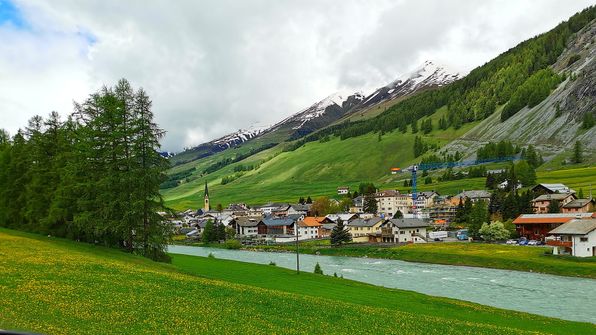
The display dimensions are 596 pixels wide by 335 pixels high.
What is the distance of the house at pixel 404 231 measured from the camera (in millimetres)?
129625

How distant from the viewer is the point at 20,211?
57625mm

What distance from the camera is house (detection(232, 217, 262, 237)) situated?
186500mm

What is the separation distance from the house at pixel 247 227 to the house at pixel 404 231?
2496 inches

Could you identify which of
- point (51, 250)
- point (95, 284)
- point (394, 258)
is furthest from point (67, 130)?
point (394, 258)

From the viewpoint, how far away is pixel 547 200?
135 m

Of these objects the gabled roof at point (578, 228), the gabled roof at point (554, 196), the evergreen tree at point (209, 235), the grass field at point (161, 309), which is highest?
the gabled roof at point (554, 196)

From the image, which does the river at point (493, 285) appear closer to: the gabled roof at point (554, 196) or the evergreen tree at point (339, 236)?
the evergreen tree at point (339, 236)

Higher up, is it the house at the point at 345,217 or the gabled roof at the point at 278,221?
the house at the point at 345,217

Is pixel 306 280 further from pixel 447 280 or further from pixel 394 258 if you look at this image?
pixel 394 258

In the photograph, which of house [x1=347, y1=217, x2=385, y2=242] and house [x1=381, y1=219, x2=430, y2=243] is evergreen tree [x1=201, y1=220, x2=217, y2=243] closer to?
house [x1=347, y1=217, x2=385, y2=242]

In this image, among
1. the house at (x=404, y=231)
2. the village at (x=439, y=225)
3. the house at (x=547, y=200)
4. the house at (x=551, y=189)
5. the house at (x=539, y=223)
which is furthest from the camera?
the house at (x=551, y=189)

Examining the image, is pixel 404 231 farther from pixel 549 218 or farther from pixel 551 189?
pixel 551 189

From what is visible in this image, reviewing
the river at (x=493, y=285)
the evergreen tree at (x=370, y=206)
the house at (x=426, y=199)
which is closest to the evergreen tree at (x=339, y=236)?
the river at (x=493, y=285)

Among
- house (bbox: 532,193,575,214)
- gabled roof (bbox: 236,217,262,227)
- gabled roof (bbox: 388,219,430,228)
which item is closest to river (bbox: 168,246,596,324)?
gabled roof (bbox: 388,219,430,228)
